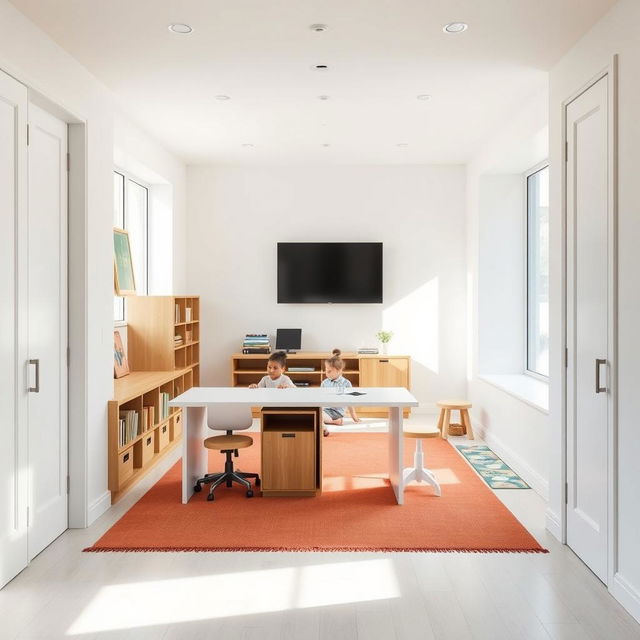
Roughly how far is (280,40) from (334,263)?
405cm

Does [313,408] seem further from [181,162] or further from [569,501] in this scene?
[181,162]

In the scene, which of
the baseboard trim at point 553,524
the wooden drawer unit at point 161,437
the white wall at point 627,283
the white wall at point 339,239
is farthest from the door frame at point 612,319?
the white wall at point 339,239

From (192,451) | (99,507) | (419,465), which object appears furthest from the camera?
(419,465)

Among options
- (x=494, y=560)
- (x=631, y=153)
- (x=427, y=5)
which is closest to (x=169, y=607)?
(x=494, y=560)

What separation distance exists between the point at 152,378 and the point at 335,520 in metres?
2.44

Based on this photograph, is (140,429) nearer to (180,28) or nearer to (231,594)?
(231,594)

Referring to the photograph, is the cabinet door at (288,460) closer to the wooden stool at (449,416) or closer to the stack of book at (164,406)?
the stack of book at (164,406)

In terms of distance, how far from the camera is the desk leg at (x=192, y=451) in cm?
455

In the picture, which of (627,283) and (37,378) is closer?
(627,283)

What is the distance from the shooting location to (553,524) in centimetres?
391

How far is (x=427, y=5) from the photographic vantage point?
3.33 meters

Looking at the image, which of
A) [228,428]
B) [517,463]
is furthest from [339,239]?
[228,428]

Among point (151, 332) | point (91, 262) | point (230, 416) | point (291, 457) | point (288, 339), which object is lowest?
point (291, 457)

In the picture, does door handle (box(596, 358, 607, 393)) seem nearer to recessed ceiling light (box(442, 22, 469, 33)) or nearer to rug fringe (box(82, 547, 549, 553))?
rug fringe (box(82, 547, 549, 553))
